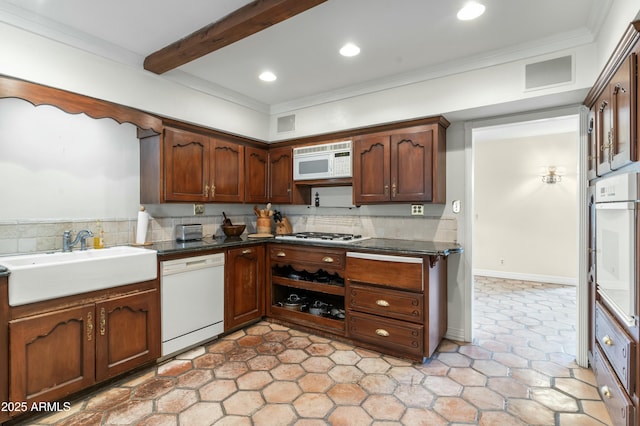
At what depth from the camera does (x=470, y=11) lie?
6.63ft

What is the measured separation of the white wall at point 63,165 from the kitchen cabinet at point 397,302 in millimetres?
2248

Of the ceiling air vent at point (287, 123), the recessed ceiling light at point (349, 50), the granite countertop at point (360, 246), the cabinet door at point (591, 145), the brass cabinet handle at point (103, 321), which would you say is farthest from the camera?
the ceiling air vent at point (287, 123)

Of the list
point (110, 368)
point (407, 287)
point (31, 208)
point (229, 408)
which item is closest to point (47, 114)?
point (31, 208)

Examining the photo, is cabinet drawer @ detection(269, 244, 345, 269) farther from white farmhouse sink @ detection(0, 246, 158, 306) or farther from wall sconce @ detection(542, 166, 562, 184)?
wall sconce @ detection(542, 166, 562, 184)

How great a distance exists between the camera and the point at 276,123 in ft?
13.0

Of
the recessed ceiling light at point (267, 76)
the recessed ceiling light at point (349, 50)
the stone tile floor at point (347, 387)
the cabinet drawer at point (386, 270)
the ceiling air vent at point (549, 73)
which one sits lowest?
the stone tile floor at point (347, 387)

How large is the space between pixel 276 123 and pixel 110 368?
116 inches

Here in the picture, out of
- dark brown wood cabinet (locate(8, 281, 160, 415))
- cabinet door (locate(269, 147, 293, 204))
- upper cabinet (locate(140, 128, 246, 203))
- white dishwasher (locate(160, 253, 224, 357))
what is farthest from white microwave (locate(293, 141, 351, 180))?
dark brown wood cabinet (locate(8, 281, 160, 415))

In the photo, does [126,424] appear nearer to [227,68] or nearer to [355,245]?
[355,245]

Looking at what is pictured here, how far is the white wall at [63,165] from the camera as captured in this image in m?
2.34

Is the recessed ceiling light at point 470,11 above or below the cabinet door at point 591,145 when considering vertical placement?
above

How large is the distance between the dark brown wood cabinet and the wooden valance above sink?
1322mm

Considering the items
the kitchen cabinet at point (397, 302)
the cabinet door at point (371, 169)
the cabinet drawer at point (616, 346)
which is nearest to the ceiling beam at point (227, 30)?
the cabinet door at point (371, 169)

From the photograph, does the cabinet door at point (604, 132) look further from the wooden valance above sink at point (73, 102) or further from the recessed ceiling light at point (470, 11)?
the wooden valance above sink at point (73, 102)
